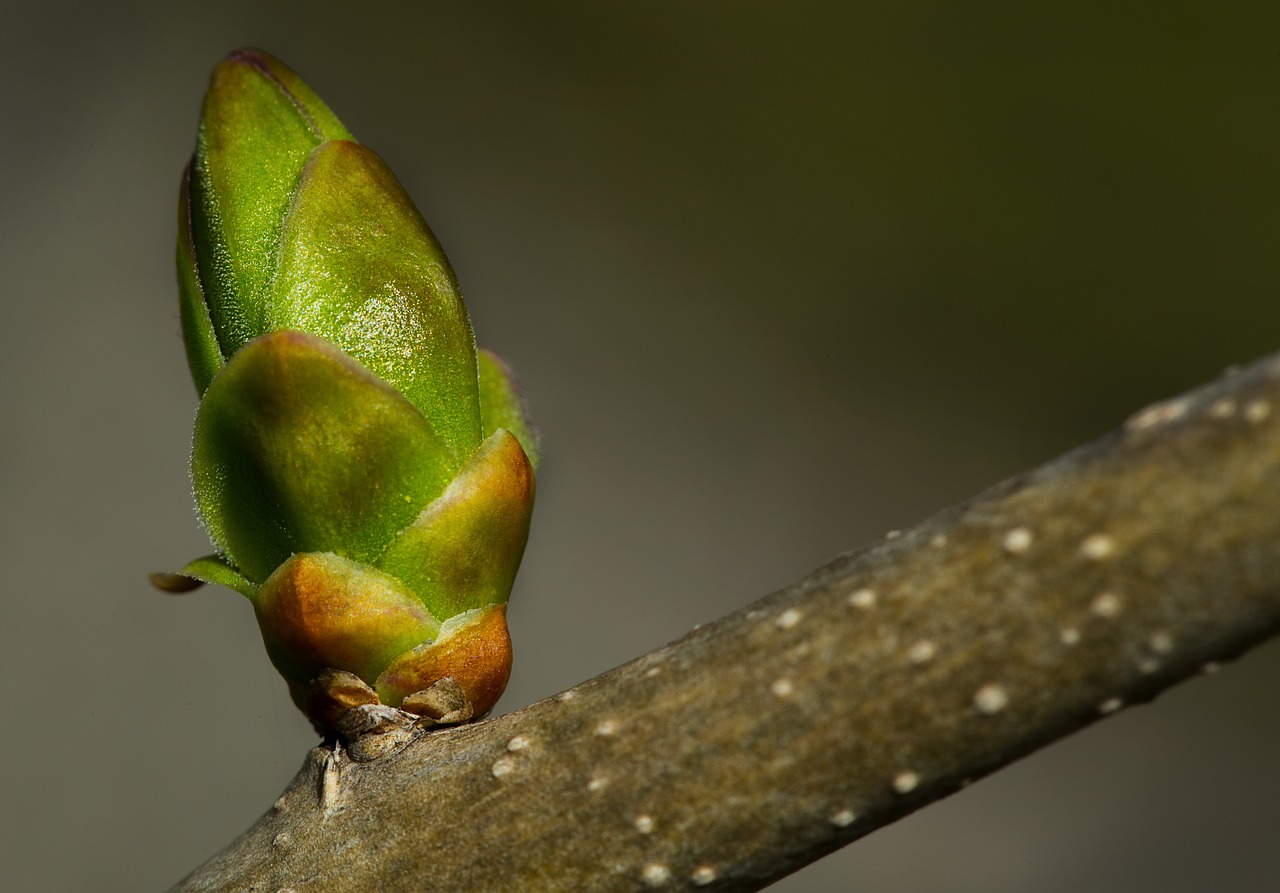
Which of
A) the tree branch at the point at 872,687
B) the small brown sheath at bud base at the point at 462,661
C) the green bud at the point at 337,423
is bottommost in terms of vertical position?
the tree branch at the point at 872,687

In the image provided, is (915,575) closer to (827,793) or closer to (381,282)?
(827,793)

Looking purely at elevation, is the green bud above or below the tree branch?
above

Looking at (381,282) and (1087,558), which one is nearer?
(1087,558)

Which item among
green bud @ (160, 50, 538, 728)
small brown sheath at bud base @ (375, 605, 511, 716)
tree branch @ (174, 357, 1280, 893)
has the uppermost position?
green bud @ (160, 50, 538, 728)

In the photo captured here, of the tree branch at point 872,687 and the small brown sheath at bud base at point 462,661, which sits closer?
the tree branch at point 872,687

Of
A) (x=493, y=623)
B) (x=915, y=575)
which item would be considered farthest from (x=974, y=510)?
(x=493, y=623)
